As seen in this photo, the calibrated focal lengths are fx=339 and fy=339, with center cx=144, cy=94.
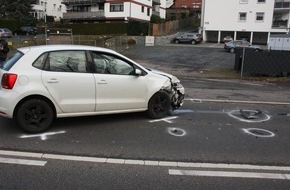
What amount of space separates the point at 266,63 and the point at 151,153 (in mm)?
14210

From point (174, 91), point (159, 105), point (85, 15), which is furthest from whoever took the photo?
point (85, 15)

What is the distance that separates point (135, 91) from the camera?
280 inches

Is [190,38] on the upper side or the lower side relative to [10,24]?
lower

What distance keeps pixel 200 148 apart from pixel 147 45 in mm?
39226

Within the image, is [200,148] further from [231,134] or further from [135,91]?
[135,91]

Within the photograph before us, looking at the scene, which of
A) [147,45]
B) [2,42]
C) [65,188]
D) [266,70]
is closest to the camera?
[65,188]

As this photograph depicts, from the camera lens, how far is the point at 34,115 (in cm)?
621

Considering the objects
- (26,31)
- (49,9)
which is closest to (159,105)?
(26,31)

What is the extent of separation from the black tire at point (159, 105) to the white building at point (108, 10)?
47.4m

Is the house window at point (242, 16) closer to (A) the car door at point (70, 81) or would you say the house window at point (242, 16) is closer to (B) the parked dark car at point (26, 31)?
(B) the parked dark car at point (26, 31)

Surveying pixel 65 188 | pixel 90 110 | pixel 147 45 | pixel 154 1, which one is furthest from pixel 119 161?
pixel 154 1

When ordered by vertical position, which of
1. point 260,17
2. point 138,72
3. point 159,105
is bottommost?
point 159,105

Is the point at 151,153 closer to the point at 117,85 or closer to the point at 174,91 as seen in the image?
the point at 117,85

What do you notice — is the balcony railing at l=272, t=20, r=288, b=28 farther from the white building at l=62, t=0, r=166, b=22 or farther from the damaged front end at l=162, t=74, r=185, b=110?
the damaged front end at l=162, t=74, r=185, b=110
